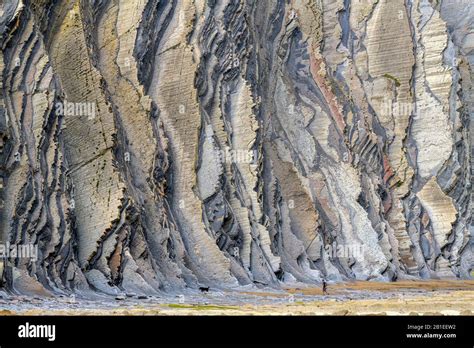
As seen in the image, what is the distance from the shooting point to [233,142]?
148 feet

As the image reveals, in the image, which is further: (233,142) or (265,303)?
(233,142)

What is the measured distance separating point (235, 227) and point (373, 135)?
14437 mm

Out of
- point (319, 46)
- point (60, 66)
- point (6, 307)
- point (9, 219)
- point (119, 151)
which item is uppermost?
point (319, 46)

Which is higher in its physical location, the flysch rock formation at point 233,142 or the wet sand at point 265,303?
the flysch rock formation at point 233,142

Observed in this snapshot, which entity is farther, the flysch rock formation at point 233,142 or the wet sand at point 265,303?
the flysch rock formation at point 233,142

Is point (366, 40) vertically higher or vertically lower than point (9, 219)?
higher

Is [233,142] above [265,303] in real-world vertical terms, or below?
above

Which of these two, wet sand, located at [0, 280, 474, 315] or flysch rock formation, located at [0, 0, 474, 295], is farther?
flysch rock formation, located at [0, 0, 474, 295]

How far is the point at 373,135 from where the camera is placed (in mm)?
54125

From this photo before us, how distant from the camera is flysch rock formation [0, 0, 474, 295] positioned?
117ft

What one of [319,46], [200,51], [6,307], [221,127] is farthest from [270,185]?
[6,307]

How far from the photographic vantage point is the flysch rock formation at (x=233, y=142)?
35.6 metres

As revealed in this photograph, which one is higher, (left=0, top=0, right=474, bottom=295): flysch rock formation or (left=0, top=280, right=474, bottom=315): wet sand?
(left=0, top=0, right=474, bottom=295): flysch rock formation
